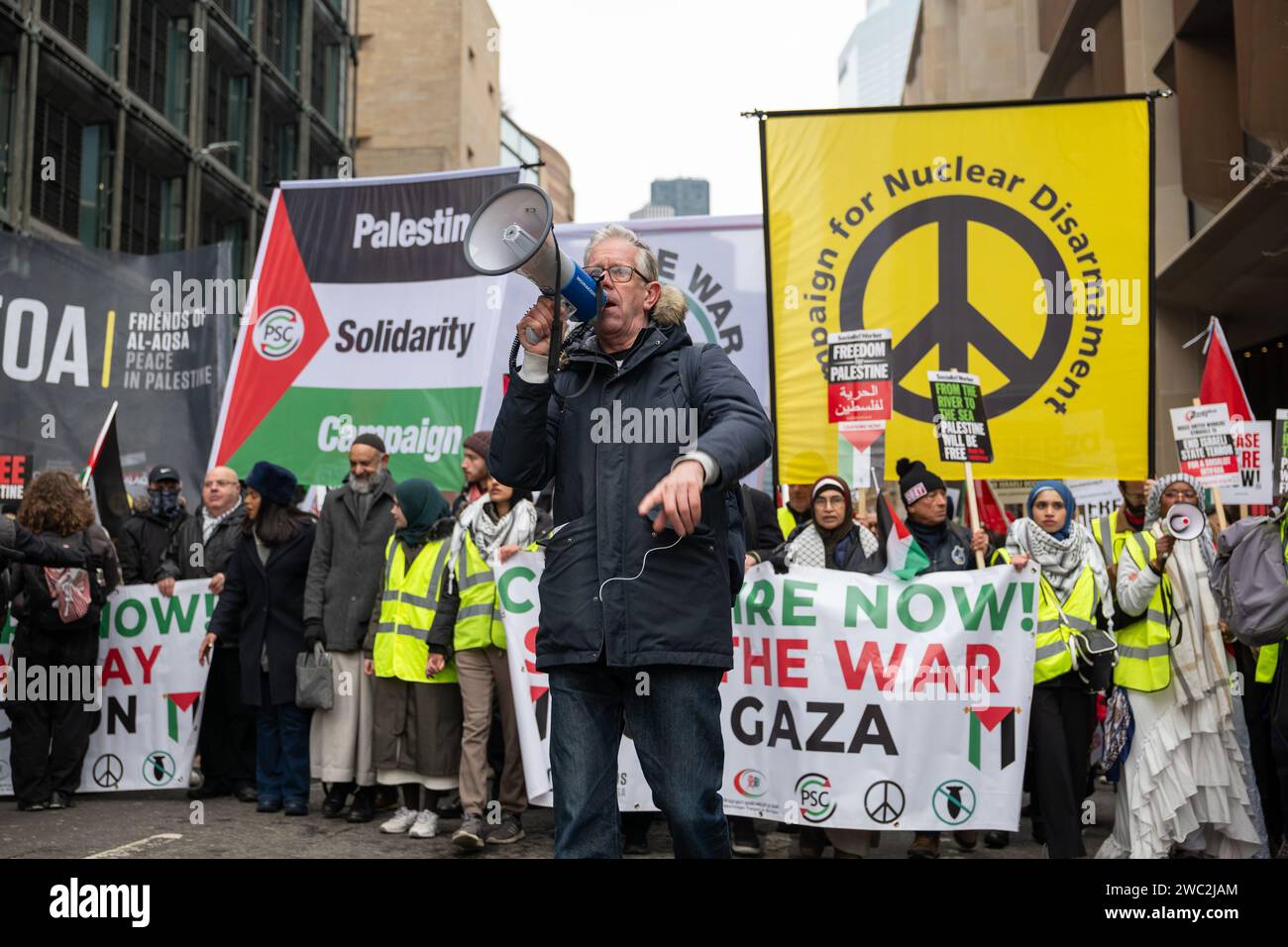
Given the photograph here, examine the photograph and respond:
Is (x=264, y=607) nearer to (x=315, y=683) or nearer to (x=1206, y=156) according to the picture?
(x=315, y=683)

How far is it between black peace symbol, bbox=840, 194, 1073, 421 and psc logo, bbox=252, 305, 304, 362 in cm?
443

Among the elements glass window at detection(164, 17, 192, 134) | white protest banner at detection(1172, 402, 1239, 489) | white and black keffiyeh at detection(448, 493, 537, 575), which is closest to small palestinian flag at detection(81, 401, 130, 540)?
white and black keffiyeh at detection(448, 493, 537, 575)

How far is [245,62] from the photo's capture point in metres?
33.9

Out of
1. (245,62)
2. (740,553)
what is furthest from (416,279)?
(245,62)

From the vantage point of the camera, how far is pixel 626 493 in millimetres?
3277

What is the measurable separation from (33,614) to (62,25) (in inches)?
783

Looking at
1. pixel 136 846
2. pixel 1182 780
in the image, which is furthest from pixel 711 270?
pixel 136 846

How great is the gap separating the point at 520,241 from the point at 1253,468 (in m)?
6.92

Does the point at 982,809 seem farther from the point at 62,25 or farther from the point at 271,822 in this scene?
the point at 62,25

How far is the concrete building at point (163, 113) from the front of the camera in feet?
74.3

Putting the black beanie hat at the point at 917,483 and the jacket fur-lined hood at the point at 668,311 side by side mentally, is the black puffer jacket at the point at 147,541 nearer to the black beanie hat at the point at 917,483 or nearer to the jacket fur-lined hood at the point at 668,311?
the black beanie hat at the point at 917,483

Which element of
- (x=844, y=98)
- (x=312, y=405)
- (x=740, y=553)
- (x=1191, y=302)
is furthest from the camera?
(x=844, y=98)

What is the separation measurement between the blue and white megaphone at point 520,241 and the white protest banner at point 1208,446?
5.49 m

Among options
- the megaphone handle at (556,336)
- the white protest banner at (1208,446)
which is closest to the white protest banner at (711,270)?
the white protest banner at (1208,446)
